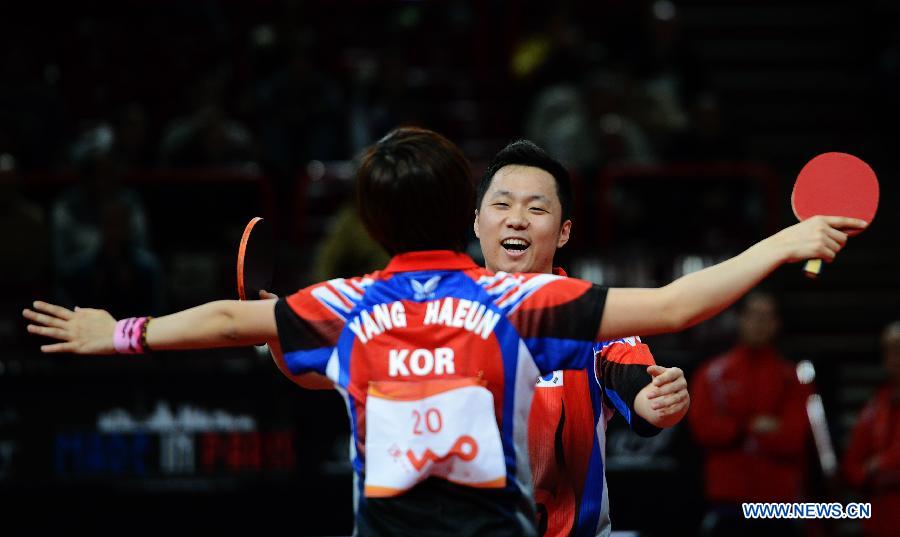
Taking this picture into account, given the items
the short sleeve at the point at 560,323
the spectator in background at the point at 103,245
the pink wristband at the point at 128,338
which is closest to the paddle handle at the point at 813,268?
the short sleeve at the point at 560,323

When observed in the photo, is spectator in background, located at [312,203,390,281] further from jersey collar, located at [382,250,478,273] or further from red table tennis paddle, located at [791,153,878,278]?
red table tennis paddle, located at [791,153,878,278]

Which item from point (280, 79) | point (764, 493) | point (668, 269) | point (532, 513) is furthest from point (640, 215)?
point (532, 513)

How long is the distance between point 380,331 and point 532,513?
62cm

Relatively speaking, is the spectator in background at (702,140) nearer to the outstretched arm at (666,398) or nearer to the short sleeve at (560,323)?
the outstretched arm at (666,398)

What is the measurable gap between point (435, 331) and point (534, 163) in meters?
1.18

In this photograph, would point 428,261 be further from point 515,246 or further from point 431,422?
point 515,246

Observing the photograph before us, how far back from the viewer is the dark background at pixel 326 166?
887 centimetres

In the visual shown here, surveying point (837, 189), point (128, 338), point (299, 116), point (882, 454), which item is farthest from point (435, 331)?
point (299, 116)

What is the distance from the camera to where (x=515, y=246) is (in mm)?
4336

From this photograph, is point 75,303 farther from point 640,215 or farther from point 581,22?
point 581,22

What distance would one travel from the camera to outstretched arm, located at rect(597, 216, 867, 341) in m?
3.23

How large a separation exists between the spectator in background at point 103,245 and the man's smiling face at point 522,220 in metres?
5.21

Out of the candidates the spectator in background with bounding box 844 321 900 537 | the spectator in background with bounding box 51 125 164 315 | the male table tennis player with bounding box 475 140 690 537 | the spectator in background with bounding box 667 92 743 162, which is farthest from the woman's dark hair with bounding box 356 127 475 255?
the spectator in background with bounding box 667 92 743 162

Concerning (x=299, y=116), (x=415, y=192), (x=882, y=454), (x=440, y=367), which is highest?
(x=299, y=116)
